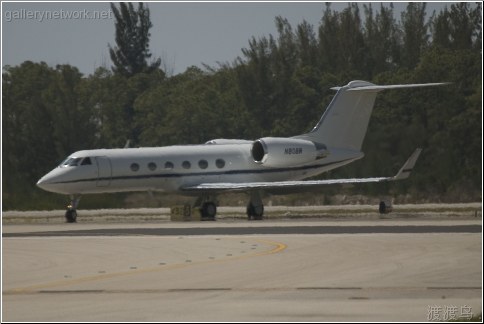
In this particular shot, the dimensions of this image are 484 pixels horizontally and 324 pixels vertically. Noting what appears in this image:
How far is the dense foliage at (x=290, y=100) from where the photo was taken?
5334 centimetres

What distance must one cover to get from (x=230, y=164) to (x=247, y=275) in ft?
85.9

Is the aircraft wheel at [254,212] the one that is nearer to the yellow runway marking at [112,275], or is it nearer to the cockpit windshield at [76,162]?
the cockpit windshield at [76,162]

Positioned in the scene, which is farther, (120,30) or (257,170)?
(120,30)

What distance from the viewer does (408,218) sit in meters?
42.6

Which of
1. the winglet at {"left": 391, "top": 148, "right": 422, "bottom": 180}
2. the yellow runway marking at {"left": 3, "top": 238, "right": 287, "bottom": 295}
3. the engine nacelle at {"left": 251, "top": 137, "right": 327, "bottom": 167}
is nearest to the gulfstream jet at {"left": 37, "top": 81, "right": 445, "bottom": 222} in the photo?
the engine nacelle at {"left": 251, "top": 137, "right": 327, "bottom": 167}

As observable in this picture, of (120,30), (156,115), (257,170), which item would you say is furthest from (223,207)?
(120,30)

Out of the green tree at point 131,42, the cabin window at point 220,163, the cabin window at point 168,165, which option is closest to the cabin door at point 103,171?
the cabin window at point 168,165

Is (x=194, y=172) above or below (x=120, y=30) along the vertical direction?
below

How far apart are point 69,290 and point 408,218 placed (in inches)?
934

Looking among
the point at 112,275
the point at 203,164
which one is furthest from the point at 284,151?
the point at 112,275

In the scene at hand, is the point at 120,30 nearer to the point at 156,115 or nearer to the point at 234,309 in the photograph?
the point at 156,115

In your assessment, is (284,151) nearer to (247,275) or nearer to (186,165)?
(186,165)

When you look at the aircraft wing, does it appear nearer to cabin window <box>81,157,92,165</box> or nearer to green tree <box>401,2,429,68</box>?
cabin window <box>81,157,92,165</box>

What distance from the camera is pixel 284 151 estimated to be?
4791cm
